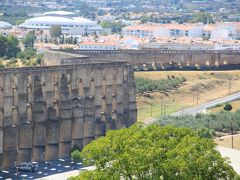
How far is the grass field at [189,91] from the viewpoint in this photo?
91.9m

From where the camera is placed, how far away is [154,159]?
4212 cm

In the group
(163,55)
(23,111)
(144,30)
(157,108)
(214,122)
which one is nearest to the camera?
(23,111)

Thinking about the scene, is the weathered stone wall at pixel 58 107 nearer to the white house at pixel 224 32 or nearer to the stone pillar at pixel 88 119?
the stone pillar at pixel 88 119

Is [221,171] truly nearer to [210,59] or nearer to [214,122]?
[214,122]

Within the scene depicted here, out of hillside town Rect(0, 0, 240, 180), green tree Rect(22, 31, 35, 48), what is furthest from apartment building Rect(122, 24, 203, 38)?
green tree Rect(22, 31, 35, 48)

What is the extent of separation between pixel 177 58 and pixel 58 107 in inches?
2138

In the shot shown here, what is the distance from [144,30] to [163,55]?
5478 cm

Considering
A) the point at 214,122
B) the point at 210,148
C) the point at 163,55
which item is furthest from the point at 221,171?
the point at 163,55

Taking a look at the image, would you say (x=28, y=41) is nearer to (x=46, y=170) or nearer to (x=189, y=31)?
(x=189, y=31)

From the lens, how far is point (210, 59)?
12200cm

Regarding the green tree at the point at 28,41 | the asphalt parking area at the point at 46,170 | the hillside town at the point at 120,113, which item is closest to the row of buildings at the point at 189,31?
the hillside town at the point at 120,113

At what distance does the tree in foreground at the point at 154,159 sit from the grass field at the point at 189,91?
39.3 meters

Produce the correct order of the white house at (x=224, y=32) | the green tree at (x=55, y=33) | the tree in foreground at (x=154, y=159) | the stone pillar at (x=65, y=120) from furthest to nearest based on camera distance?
the white house at (x=224, y=32) < the green tree at (x=55, y=33) < the stone pillar at (x=65, y=120) < the tree in foreground at (x=154, y=159)

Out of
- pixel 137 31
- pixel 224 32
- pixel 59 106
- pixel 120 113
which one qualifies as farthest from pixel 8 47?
pixel 224 32
